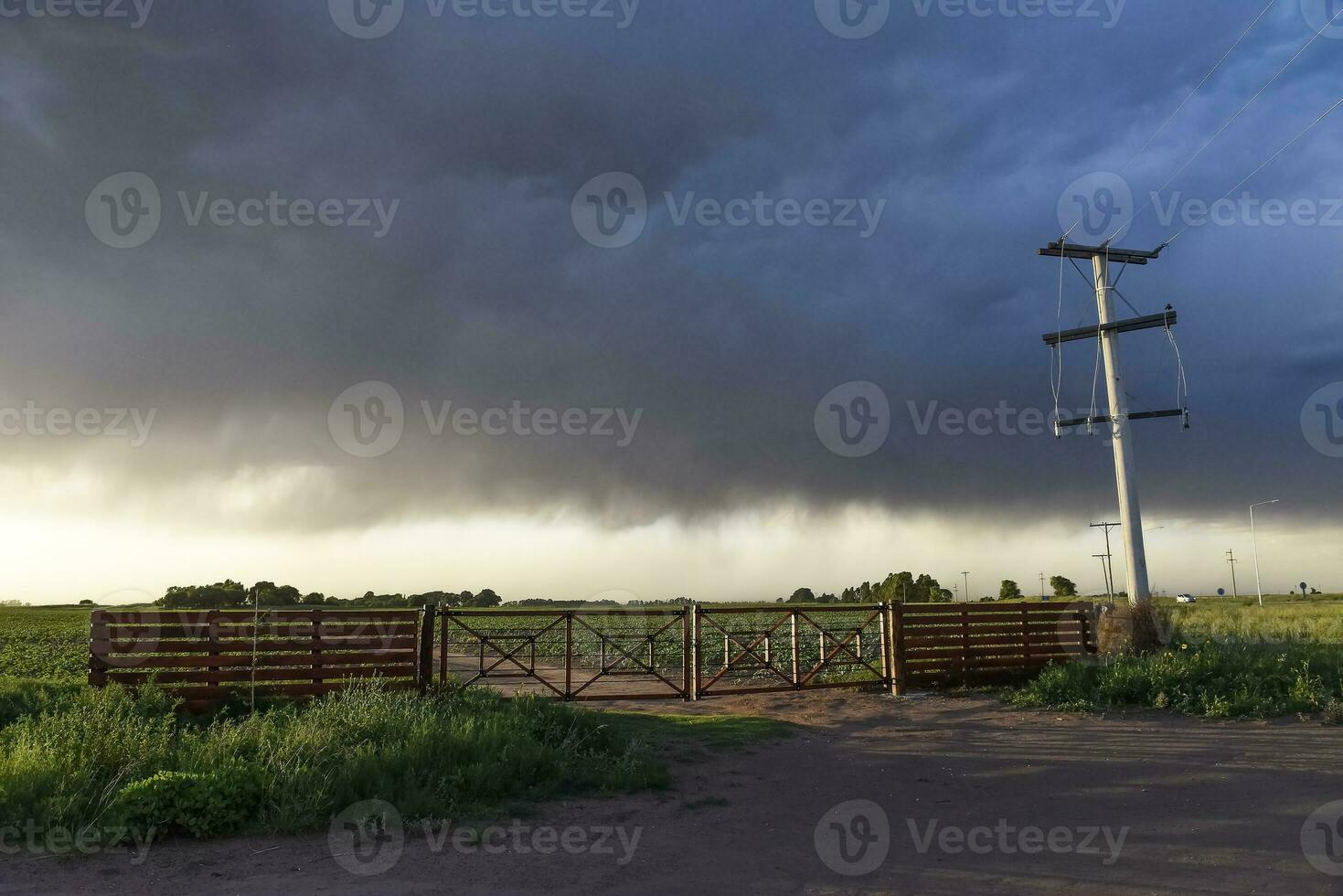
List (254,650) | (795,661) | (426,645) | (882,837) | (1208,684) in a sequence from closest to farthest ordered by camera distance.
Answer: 1. (882,837)
2. (254,650)
3. (1208,684)
4. (426,645)
5. (795,661)

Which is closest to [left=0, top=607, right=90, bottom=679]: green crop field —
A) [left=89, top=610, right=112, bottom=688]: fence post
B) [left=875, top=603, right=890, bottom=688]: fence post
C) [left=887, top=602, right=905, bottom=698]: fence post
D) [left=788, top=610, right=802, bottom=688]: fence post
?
[left=89, top=610, right=112, bottom=688]: fence post

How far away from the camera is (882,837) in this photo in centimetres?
827

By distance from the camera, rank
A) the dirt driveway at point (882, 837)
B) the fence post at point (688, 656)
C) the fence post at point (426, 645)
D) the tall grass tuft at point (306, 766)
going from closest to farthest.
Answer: the dirt driveway at point (882, 837) < the tall grass tuft at point (306, 766) < the fence post at point (426, 645) < the fence post at point (688, 656)

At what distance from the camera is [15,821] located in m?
7.97

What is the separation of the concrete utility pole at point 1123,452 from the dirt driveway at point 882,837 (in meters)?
9.31

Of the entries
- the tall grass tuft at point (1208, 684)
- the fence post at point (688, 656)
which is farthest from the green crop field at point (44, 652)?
the tall grass tuft at point (1208, 684)

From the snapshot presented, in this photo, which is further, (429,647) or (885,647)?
(885,647)

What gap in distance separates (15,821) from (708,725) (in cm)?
902

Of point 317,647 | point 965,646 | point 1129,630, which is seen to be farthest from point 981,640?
point 317,647

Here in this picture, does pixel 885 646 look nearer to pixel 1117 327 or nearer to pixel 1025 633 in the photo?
pixel 1025 633

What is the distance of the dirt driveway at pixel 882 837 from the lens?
6.95 metres

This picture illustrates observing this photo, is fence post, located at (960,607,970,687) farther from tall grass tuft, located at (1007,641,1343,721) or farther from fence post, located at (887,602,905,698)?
fence post, located at (887,602,905,698)

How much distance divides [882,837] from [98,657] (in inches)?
521

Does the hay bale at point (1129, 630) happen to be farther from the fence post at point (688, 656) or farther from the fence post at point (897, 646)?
the fence post at point (688, 656)
